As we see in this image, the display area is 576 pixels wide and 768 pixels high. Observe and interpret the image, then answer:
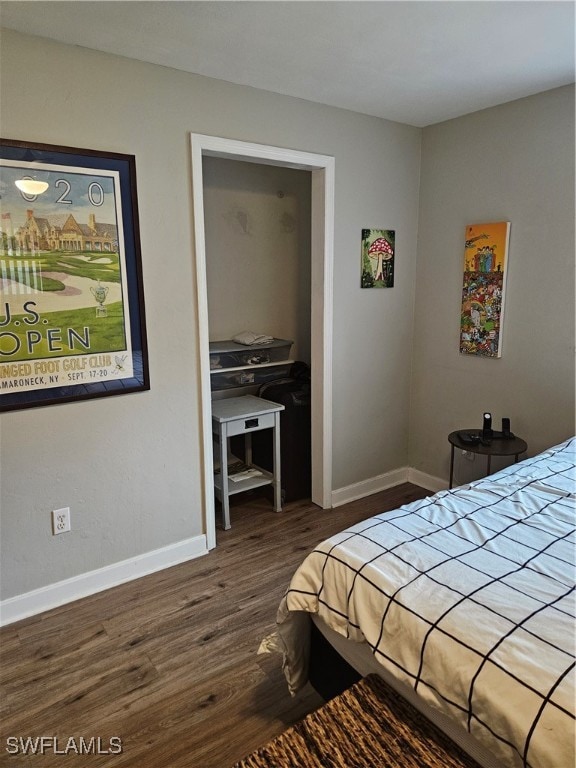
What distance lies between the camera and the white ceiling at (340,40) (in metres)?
1.86

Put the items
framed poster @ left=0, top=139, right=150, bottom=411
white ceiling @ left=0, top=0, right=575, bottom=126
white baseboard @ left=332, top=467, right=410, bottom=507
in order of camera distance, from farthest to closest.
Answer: white baseboard @ left=332, top=467, right=410, bottom=507
framed poster @ left=0, top=139, right=150, bottom=411
white ceiling @ left=0, top=0, right=575, bottom=126

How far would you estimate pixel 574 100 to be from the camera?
2604 millimetres

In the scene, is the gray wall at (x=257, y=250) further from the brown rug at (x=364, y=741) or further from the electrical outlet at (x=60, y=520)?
the brown rug at (x=364, y=741)

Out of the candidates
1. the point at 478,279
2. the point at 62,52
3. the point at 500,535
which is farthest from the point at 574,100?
the point at 62,52

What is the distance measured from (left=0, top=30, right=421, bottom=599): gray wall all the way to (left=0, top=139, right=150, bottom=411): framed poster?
7 centimetres

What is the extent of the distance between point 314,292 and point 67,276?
1.50 metres

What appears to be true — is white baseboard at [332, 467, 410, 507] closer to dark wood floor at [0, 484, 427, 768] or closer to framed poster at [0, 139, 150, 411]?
dark wood floor at [0, 484, 427, 768]

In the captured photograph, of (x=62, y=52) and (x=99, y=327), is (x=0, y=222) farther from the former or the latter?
(x=62, y=52)

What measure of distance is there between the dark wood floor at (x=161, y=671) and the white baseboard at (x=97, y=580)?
5cm

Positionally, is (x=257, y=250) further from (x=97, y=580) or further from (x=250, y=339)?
(x=97, y=580)

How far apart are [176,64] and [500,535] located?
95.6 inches

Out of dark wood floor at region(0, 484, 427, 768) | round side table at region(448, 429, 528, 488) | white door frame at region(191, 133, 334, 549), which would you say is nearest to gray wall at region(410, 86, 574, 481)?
round side table at region(448, 429, 528, 488)

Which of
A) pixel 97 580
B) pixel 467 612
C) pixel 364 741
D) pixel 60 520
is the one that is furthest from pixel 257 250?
pixel 364 741

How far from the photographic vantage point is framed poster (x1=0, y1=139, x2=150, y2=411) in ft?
6.97
